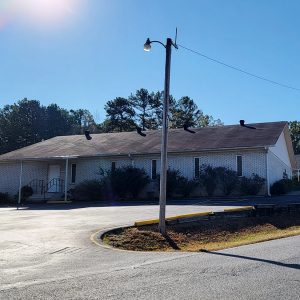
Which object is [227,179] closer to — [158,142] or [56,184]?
[158,142]

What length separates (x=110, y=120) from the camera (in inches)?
2746

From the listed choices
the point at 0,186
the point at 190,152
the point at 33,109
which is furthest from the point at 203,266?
the point at 33,109

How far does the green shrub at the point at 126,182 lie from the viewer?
29.1 metres

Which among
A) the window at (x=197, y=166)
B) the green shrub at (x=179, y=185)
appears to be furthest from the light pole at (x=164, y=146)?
the window at (x=197, y=166)

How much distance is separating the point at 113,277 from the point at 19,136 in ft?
218

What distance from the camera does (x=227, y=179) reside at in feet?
89.2

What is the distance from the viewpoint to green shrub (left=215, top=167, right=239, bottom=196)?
88.9ft

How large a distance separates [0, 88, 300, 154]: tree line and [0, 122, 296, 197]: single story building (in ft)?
102

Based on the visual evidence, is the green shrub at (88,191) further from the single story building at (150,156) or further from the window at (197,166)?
the window at (197,166)

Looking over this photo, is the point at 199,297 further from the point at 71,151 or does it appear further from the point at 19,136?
the point at 19,136

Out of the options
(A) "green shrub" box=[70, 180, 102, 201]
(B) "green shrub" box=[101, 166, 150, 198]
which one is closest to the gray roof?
(B) "green shrub" box=[101, 166, 150, 198]

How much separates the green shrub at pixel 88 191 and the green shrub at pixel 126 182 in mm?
481

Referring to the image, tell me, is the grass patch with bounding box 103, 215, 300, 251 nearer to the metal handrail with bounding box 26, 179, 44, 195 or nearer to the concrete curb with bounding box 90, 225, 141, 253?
the concrete curb with bounding box 90, 225, 141, 253

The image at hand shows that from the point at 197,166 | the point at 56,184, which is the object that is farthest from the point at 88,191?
the point at 197,166
